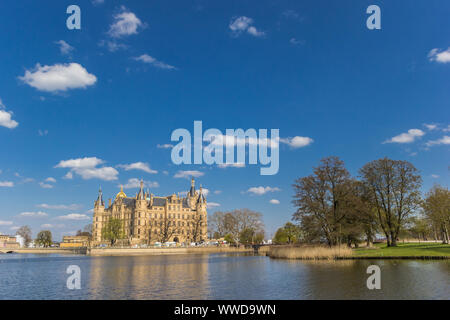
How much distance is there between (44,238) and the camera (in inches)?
6147

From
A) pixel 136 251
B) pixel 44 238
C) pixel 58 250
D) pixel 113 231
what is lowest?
pixel 58 250

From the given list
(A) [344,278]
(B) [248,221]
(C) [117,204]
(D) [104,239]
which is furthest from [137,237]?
(A) [344,278]

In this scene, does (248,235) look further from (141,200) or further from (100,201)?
(100,201)

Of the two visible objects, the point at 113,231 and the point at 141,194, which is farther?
the point at 141,194

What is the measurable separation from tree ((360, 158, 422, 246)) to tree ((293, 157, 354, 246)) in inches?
211

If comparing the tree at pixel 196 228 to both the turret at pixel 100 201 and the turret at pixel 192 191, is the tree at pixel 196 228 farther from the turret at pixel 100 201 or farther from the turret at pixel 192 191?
the turret at pixel 100 201

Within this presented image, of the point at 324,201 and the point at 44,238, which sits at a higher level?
the point at 324,201

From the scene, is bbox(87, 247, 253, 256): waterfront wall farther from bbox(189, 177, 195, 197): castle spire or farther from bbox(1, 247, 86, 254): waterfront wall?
bbox(189, 177, 195, 197): castle spire

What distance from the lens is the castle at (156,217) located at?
418 ft

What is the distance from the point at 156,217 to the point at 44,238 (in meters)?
61.2

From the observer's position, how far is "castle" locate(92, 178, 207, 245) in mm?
127312

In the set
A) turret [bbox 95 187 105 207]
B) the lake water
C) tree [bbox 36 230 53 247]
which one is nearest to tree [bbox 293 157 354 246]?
the lake water

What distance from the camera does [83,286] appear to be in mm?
27531

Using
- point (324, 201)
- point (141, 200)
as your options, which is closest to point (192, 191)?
point (141, 200)
